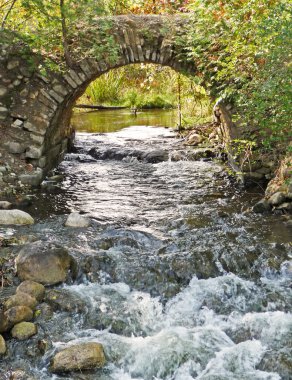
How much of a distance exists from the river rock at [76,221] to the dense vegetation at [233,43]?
9.00ft

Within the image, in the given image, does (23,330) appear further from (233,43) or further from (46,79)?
(233,43)

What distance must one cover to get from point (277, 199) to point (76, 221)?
3.00 metres

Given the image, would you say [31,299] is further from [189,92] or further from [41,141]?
[189,92]

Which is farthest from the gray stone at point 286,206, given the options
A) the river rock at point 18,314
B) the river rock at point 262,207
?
the river rock at point 18,314

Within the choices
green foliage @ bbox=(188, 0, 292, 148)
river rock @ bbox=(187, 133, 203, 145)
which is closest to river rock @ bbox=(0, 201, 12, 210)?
green foliage @ bbox=(188, 0, 292, 148)

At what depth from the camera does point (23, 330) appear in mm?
4270

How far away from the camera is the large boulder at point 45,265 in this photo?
502 cm

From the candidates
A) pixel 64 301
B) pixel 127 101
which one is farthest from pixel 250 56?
pixel 127 101

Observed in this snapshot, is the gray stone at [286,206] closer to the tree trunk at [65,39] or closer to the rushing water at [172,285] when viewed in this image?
the rushing water at [172,285]

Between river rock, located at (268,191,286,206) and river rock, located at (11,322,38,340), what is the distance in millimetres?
4169

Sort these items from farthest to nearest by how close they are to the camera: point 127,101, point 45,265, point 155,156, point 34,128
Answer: point 127,101
point 155,156
point 34,128
point 45,265

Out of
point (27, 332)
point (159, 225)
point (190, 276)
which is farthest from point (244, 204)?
point (27, 332)

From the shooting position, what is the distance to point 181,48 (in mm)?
8430

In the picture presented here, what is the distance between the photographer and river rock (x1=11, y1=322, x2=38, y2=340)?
4242 millimetres
